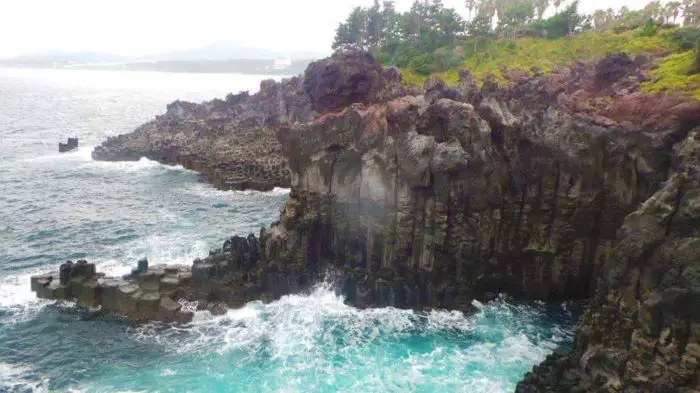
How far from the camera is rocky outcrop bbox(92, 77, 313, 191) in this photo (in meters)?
77.3

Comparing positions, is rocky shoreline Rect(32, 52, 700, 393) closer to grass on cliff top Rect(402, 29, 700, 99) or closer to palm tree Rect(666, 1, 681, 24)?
grass on cliff top Rect(402, 29, 700, 99)

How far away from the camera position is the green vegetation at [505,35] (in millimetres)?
69500

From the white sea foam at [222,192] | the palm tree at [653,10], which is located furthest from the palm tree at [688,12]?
the white sea foam at [222,192]

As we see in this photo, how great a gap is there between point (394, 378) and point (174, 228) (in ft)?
112

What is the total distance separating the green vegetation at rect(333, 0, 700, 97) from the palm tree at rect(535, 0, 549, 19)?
0.18m

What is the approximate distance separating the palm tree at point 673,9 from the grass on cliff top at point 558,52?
16.2m

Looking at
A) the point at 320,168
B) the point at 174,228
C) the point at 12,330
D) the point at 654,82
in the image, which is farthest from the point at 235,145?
the point at 654,82

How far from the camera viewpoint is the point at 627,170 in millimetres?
35438

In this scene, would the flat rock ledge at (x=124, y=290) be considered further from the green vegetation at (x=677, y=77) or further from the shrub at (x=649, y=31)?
the shrub at (x=649, y=31)

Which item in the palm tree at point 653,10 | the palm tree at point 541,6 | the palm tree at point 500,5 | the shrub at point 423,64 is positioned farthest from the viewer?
the palm tree at point 500,5

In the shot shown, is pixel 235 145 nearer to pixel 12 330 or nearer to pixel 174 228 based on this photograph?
pixel 174 228

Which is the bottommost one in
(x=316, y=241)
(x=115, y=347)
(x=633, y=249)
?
(x=115, y=347)

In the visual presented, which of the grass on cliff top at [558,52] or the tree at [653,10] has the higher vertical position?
the tree at [653,10]

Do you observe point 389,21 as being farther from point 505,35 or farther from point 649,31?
point 649,31
